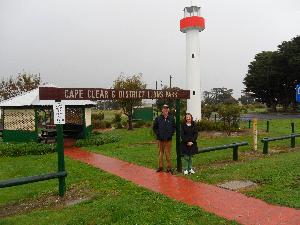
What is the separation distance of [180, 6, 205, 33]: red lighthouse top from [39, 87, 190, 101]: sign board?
19.4 m

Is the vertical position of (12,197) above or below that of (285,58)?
below

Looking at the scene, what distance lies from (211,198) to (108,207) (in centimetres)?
220

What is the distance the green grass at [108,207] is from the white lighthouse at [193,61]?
19.2m

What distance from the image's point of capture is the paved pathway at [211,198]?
6.65m

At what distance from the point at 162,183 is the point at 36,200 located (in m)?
2.89

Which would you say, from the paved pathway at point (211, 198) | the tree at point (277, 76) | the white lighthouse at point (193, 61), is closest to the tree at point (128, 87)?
the white lighthouse at point (193, 61)

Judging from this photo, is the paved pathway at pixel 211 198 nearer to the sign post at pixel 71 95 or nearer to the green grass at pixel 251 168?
the green grass at pixel 251 168

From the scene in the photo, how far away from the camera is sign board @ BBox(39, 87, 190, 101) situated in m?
8.30

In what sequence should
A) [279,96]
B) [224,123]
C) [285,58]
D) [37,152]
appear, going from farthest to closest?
[279,96] → [285,58] → [224,123] → [37,152]

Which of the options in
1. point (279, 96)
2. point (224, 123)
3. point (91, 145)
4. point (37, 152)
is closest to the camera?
point (37, 152)

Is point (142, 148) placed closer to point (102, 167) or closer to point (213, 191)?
point (102, 167)

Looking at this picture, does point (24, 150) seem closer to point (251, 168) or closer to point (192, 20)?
point (251, 168)

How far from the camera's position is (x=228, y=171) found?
1056 centimetres

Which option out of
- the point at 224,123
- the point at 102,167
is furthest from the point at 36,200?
the point at 224,123
